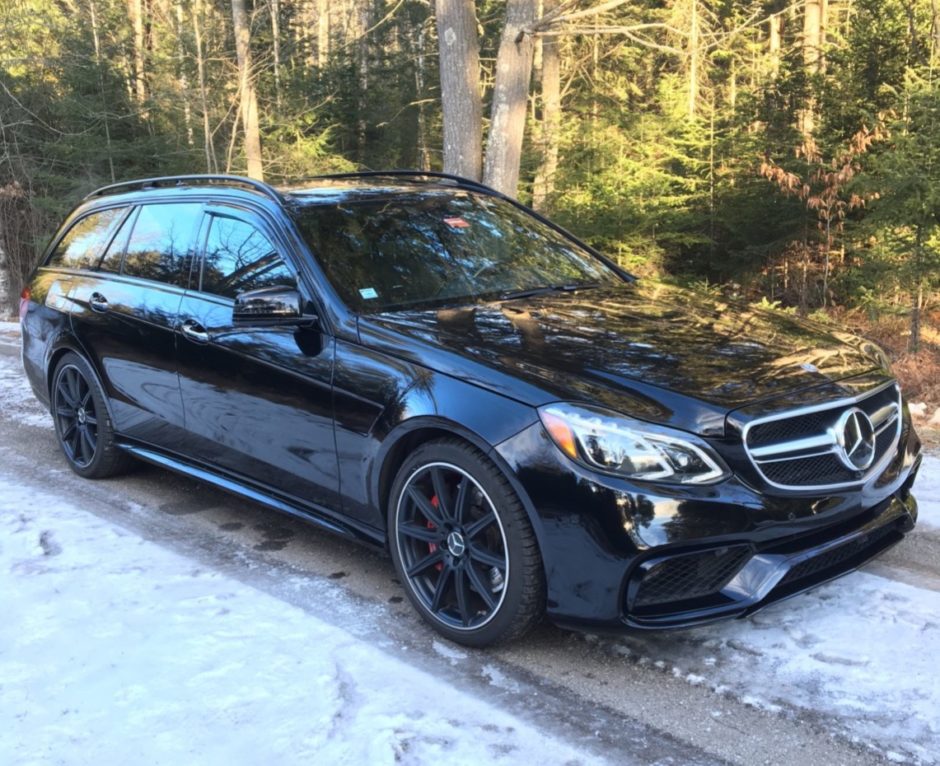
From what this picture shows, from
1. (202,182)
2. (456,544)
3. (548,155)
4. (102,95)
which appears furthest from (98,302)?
(102,95)

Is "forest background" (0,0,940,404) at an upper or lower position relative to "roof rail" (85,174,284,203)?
upper

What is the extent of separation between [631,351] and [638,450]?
557 millimetres

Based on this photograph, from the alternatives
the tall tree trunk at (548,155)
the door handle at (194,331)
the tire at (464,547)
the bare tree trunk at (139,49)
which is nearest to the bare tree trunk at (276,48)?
the bare tree trunk at (139,49)

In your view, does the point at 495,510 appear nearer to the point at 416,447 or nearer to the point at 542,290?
the point at 416,447

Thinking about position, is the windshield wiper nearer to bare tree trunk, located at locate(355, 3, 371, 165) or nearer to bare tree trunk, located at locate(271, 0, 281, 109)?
bare tree trunk, located at locate(271, 0, 281, 109)

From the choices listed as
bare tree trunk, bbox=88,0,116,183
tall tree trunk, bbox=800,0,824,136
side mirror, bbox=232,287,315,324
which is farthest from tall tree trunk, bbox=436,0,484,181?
bare tree trunk, bbox=88,0,116,183

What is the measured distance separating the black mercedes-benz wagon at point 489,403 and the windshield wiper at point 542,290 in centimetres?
2

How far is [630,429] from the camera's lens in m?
2.84

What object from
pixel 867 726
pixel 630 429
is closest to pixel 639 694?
pixel 867 726

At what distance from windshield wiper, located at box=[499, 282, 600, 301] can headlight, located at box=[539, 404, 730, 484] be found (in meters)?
1.26

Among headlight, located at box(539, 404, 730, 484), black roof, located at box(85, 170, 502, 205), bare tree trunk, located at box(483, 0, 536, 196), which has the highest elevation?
bare tree trunk, located at box(483, 0, 536, 196)

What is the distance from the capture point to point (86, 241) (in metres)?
5.59

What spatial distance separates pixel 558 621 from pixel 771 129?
12.1 metres

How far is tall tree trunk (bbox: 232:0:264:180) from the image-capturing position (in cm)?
1795
